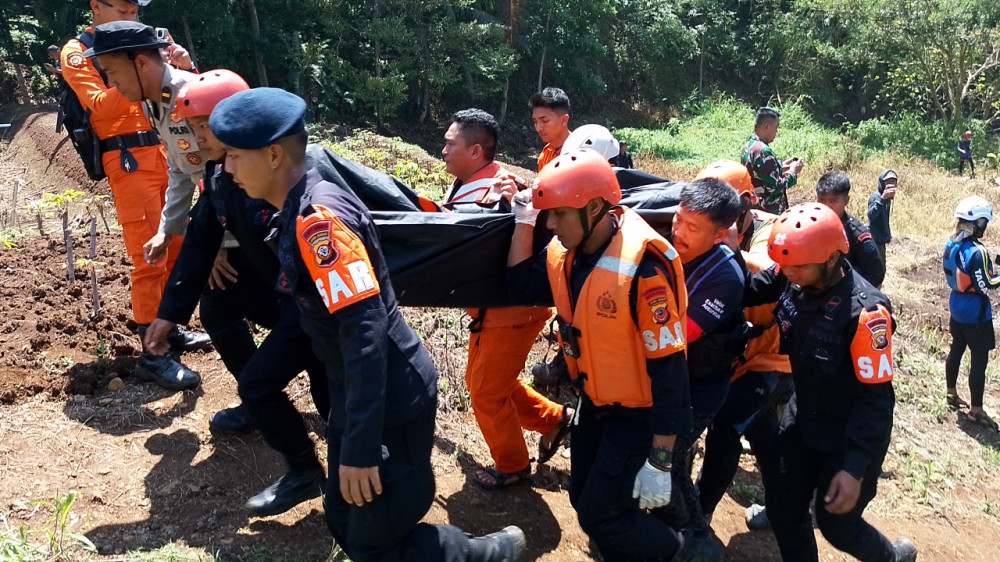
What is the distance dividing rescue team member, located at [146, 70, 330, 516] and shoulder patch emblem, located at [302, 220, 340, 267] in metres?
0.88

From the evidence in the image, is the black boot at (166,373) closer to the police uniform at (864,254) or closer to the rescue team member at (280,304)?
the rescue team member at (280,304)

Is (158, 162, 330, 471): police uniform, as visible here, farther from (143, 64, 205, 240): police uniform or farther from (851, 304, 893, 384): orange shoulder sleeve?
(851, 304, 893, 384): orange shoulder sleeve

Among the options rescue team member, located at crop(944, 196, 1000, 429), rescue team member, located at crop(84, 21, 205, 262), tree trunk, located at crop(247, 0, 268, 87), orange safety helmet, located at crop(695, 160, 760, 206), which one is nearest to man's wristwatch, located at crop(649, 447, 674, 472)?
orange safety helmet, located at crop(695, 160, 760, 206)

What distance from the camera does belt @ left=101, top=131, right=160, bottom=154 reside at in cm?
447

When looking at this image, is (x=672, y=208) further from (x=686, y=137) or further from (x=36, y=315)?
(x=686, y=137)

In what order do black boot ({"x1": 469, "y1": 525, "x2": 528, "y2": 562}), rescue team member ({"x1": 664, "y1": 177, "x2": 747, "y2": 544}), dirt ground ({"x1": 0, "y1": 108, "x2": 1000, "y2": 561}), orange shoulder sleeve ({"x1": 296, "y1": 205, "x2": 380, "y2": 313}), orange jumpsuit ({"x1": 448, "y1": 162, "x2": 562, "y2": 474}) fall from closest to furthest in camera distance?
orange shoulder sleeve ({"x1": 296, "y1": 205, "x2": 380, "y2": 313}), black boot ({"x1": 469, "y1": 525, "x2": 528, "y2": 562}), rescue team member ({"x1": 664, "y1": 177, "x2": 747, "y2": 544}), dirt ground ({"x1": 0, "y1": 108, "x2": 1000, "y2": 561}), orange jumpsuit ({"x1": 448, "y1": 162, "x2": 562, "y2": 474})

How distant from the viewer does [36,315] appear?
5.07 m

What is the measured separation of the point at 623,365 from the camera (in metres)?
2.93

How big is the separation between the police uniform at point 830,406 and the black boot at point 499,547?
1.30 meters

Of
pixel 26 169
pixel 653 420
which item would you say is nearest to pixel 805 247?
pixel 653 420

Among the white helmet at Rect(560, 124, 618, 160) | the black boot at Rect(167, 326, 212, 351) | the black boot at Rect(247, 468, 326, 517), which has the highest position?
the white helmet at Rect(560, 124, 618, 160)

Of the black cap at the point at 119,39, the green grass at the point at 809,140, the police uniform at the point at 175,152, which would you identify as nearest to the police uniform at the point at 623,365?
the police uniform at the point at 175,152

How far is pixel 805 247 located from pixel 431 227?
155cm

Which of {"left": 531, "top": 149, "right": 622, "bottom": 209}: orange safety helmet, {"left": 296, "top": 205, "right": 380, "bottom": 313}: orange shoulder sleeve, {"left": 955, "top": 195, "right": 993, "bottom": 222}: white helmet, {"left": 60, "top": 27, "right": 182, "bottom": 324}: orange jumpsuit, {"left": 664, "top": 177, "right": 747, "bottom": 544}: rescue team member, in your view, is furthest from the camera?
{"left": 955, "top": 195, "right": 993, "bottom": 222}: white helmet
